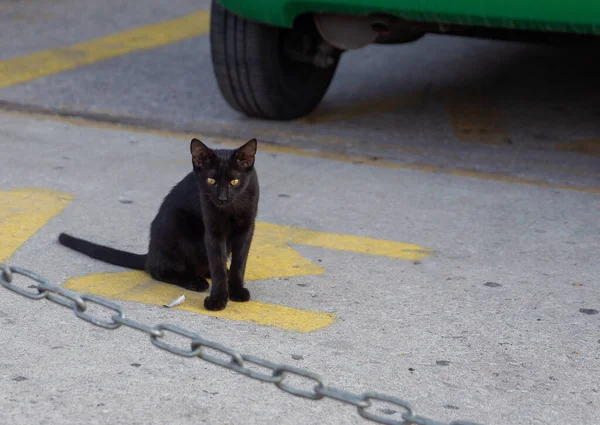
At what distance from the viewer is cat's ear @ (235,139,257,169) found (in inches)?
142

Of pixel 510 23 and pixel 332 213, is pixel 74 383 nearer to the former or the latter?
pixel 332 213

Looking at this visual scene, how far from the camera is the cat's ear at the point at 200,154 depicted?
357 cm

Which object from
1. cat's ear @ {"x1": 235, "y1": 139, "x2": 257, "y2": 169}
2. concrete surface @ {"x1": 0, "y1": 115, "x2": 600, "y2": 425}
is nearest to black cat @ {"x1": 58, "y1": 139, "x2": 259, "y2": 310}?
cat's ear @ {"x1": 235, "y1": 139, "x2": 257, "y2": 169}

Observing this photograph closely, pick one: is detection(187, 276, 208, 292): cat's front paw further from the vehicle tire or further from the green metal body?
the vehicle tire

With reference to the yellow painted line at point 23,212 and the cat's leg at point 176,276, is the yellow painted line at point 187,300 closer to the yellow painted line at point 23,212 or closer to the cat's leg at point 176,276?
the cat's leg at point 176,276

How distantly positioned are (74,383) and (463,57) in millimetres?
6345

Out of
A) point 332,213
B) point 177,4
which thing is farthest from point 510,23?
point 177,4

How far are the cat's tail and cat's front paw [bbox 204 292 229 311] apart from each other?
0.45 meters

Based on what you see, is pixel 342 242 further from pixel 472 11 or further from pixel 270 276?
pixel 472 11

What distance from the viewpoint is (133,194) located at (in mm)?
4969

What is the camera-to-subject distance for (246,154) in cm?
362

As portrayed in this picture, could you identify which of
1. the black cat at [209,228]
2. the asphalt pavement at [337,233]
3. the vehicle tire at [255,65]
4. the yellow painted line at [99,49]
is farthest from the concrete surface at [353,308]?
the yellow painted line at [99,49]

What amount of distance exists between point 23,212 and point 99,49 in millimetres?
3809

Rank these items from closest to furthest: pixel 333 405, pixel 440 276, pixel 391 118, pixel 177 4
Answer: pixel 333 405
pixel 440 276
pixel 391 118
pixel 177 4
